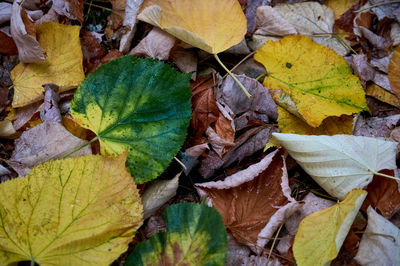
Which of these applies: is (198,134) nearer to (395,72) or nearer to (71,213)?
(71,213)

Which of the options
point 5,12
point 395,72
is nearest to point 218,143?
point 395,72

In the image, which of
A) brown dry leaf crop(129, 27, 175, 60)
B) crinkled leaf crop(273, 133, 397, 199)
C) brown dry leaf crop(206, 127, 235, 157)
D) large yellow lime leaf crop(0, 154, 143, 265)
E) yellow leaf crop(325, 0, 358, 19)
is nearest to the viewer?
large yellow lime leaf crop(0, 154, 143, 265)

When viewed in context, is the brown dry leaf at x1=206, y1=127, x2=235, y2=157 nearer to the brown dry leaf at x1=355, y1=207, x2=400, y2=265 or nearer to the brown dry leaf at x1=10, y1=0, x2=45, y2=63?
the brown dry leaf at x1=355, y1=207, x2=400, y2=265

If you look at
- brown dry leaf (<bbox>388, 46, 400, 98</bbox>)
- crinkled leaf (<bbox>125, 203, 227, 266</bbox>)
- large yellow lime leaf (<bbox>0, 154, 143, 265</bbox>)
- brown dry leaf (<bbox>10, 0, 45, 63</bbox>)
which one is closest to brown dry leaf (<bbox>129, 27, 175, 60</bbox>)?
brown dry leaf (<bbox>10, 0, 45, 63</bbox>)

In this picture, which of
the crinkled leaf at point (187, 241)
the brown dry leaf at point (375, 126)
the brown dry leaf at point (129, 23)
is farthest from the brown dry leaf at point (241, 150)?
the brown dry leaf at point (129, 23)

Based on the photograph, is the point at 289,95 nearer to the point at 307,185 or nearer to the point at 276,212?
the point at 307,185

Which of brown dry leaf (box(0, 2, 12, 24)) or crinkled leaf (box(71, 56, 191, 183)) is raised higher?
brown dry leaf (box(0, 2, 12, 24))

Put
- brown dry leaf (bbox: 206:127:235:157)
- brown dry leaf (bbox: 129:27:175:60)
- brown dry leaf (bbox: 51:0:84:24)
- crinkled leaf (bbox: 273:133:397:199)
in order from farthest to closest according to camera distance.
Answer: brown dry leaf (bbox: 51:0:84:24) → brown dry leaf (bbox: 129:27:175:60) → brown dry leaf (bbox: 206:127:235:157) → crinkled leaf (bbox: 273:133:397:199)

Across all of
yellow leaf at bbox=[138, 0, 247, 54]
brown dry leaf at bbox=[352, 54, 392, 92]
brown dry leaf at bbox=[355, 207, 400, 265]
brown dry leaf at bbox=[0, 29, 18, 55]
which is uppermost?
yellow leaf at bbox=[138, 0, 247, 54]
